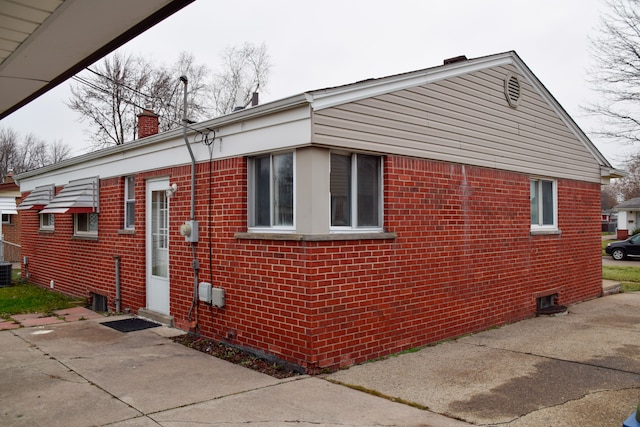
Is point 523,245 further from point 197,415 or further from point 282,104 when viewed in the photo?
point 197,415

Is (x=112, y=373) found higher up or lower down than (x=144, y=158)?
lower down

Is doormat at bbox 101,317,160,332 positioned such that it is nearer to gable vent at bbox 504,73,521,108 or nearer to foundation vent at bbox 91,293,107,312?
foundation vent at bbox 91,293,107,312

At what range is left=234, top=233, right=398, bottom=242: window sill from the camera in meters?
6.08

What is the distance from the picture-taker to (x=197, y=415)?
4.82 m

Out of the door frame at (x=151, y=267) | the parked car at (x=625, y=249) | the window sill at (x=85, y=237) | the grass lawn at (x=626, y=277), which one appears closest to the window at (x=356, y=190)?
the door frame at (x=151, y=267)

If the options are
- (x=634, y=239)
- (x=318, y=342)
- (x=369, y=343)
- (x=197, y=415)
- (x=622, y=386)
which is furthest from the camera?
(x=634, y=239)

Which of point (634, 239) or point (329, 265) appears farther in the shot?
point (634, 239)

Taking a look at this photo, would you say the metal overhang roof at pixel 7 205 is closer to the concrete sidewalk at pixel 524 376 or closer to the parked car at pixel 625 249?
the concrete sidewalk at pixel 524 376

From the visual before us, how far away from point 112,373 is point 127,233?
13.5ft

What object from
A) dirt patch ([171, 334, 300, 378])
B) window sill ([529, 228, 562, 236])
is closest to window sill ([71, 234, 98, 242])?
dirt patch ([171, 334, 300, 378])

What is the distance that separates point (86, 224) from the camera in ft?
38.3

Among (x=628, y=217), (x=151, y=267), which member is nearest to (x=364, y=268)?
(x=151, y=267)

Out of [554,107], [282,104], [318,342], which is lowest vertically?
[318,342]

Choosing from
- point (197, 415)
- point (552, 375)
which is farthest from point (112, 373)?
point (552, 375)
